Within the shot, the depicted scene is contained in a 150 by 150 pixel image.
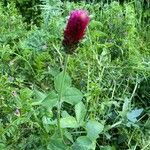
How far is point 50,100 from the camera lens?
1.68 meters

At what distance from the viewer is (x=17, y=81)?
7.12ft

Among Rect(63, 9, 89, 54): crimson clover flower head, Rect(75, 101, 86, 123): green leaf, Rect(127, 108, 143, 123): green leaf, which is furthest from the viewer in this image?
Rect(127, 108, 143, 123): green leaf

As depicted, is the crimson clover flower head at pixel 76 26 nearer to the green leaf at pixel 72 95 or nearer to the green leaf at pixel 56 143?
the green leaf at pixel 72 95

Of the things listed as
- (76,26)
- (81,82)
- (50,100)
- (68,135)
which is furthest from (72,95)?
(81,82)

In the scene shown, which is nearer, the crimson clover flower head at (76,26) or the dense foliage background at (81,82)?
the crimson clover flower head at (76,26)

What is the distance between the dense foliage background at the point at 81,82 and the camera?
1.86 metres

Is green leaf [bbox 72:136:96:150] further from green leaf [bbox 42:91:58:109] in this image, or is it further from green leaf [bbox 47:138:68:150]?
green leaf [bbox 42:91:58:109]

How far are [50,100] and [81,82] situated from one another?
0.55 m

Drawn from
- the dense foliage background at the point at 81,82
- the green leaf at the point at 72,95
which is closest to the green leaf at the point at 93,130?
the dense foliage background at the point at 81,82

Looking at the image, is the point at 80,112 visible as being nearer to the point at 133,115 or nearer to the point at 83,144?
the point at 83,144

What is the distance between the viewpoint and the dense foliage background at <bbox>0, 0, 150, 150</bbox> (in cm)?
186

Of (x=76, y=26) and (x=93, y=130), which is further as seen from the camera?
(x=93, y=130)

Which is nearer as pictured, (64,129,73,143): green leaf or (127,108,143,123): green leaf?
(64,129,73,143): green leaf

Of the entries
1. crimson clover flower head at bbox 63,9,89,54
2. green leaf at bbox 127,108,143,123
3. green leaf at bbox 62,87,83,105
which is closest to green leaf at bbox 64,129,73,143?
green leaf at bbox 62,87,83,105
